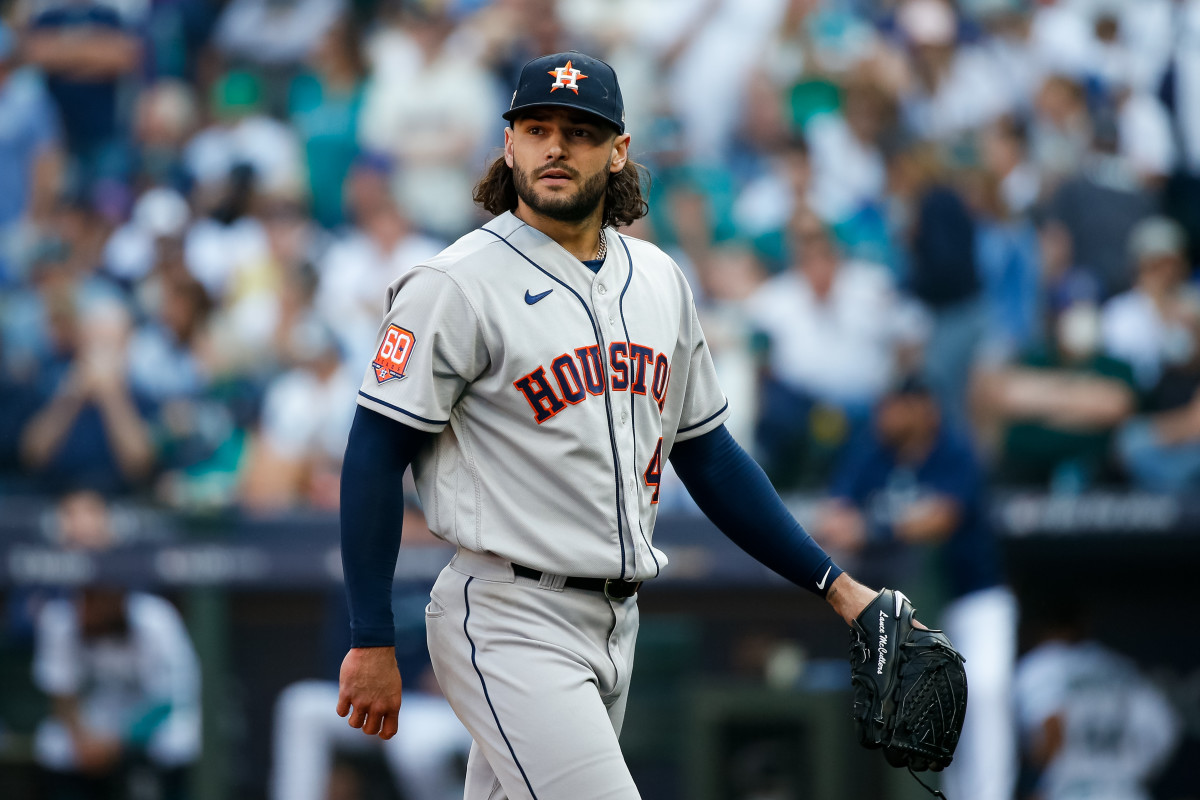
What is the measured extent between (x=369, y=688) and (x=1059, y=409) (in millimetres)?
4296

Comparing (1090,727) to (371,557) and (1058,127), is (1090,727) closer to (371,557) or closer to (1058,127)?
(1058,127)

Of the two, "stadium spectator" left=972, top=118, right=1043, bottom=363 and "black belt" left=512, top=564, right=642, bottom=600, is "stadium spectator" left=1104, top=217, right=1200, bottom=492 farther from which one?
"black belt" left=512, top=564, right=642, bottom=600

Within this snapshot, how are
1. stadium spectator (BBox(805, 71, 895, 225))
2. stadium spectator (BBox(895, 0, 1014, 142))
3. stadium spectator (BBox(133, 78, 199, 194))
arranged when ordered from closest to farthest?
1. stadium spectator (BBox(805, 71, 895, 225))
2. stadium spectator (BBox(895, 0, 1014, 142))
3. stadium spectator (BBox(133, 78, 199, 194))

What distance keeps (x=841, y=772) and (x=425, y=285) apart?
3355mm

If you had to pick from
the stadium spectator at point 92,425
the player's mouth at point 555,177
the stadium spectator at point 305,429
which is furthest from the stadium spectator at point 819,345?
the player's mouth at point 555,177

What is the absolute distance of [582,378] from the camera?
8.09 ft

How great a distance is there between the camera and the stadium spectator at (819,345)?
233 inches

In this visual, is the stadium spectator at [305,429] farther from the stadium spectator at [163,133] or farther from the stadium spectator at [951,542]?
the stadium spectator at [951,542]

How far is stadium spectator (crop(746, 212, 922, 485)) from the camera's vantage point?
593 cm

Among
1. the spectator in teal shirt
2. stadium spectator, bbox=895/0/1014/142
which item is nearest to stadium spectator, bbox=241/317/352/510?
the spectator in teal shirt

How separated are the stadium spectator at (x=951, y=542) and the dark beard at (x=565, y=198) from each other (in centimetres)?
298

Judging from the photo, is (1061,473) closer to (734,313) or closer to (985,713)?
(985,713)

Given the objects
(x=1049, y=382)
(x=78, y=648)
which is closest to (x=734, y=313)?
(x=1049, y=382)

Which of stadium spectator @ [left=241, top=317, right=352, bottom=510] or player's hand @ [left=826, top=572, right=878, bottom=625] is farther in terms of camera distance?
stadium spectator @ [left=241, top=317, right=352, bottom=510]
